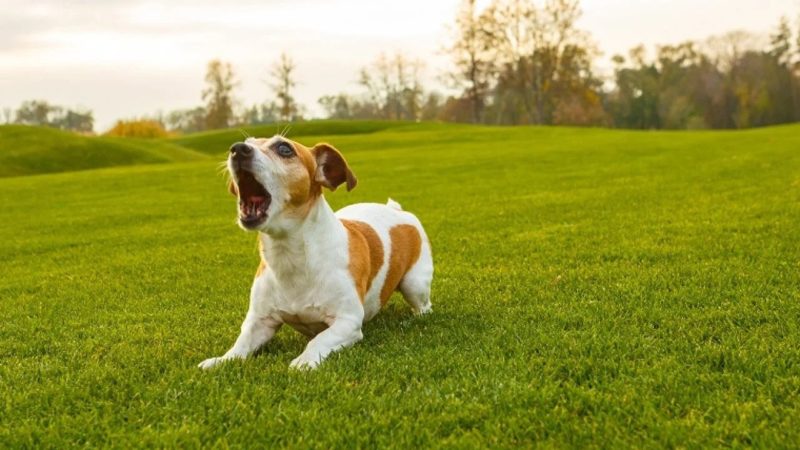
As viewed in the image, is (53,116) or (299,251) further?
(53,116)

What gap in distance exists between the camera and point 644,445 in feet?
9.53

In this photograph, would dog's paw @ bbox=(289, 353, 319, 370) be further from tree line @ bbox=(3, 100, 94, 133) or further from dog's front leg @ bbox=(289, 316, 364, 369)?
tree line @ bbox=(3, 100, 94, 133)

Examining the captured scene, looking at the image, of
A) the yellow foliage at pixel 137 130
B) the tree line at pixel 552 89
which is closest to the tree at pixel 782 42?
the tree line at pixel 552 89

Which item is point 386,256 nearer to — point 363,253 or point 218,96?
point 363,253

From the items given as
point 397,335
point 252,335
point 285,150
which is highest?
point 285,150

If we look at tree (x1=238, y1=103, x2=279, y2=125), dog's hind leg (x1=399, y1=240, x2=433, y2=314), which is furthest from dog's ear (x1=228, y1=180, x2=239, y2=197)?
tree (x1=238, y1=103, x2=279, y2=125)

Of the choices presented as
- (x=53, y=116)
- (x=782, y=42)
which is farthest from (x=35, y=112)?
(x=782, y=42)

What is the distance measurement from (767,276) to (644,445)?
3518 mm

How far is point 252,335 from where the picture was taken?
450cm

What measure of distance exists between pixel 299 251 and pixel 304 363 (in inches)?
27.8

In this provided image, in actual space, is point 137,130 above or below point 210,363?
above

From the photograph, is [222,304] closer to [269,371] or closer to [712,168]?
[269,371]

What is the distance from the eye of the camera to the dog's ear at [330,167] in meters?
4.66

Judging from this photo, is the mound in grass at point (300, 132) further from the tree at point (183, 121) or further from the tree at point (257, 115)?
the tree at point (183, 121)
